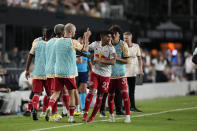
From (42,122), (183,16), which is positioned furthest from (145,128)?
(183,16)

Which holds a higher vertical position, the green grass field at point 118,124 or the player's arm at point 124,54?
the player's arm at point 124,54

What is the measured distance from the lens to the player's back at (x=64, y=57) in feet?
41.3

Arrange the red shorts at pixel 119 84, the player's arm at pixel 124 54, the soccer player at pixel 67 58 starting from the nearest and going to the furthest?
the soccer player at pixel 67 58, the player's arm at pixel 124 54, the red shorts at pixel 119 84

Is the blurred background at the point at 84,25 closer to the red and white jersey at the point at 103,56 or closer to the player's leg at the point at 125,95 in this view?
the player's leg at the point at 125,95

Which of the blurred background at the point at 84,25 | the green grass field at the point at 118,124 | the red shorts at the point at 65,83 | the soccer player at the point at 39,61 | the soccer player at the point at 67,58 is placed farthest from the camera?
the blurred background at the point at 84,25

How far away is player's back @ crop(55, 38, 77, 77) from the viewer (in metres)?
12.6

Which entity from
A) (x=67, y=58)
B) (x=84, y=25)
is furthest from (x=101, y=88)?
(x=84, y=25)

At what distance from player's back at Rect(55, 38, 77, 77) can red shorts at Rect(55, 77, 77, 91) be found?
13 cm

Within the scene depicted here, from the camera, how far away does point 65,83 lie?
12.8m

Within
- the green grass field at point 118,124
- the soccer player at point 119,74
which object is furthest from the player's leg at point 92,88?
the soccer player at point 119,74

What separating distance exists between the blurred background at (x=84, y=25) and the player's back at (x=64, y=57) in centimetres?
513

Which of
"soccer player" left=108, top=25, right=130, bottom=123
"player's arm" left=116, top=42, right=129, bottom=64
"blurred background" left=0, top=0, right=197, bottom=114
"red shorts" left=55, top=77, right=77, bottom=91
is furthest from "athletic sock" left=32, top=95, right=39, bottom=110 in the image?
"blurred background" left=0, top=0, right=197, bottom=114

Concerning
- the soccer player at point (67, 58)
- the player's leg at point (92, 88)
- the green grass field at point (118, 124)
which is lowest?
the green grass field at point (118, 124)

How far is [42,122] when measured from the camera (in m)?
13.3
